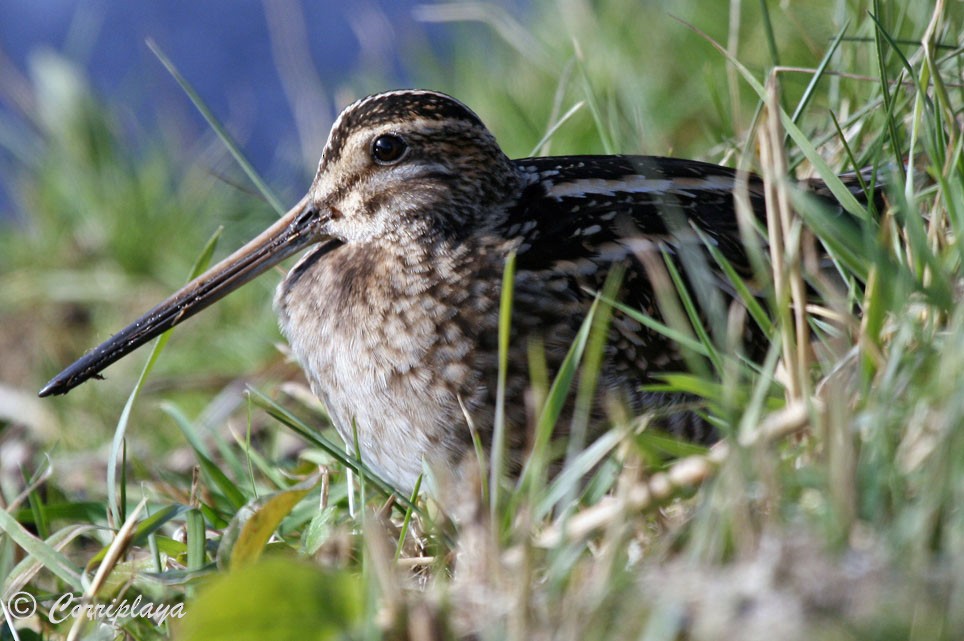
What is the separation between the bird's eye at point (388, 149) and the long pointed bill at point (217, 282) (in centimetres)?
20

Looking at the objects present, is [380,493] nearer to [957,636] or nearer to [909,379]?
[909,379]

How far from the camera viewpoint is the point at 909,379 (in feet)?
6.28

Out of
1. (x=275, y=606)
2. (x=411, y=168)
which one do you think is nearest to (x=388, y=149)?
(x=411, y=168)

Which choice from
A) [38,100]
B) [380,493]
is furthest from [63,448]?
[38,100]

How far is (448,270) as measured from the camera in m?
2.85

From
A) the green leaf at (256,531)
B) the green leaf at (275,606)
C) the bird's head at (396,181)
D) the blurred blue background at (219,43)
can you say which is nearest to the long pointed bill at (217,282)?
the bird's head at (396,181)

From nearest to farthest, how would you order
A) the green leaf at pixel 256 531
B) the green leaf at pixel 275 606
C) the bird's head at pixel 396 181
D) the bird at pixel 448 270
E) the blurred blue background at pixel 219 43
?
1. the green leaf at pixel 275 606
2. the green leaf at pixel 256 531
3. the bird at pixel 448 270
4. the bird's head at pixel 396 181
5. the blurred blue background at pixel 219 43

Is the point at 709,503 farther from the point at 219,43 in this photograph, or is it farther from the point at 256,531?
the point at 219,43

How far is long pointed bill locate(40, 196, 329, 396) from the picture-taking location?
3078 mm

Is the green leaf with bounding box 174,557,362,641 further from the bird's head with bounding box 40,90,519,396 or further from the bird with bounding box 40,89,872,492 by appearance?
the bird's head with bounding box 40,90,519,396

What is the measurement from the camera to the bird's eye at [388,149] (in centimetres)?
304

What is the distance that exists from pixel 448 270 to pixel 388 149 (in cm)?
38

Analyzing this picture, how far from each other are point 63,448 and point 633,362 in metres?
2.31

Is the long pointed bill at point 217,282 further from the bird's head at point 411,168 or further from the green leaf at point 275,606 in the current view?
the green leaf at point 275,606
